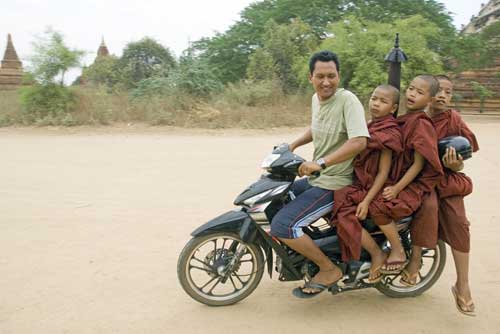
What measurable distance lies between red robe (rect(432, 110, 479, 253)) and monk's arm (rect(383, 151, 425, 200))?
0.84 ft

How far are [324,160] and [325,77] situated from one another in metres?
0.56

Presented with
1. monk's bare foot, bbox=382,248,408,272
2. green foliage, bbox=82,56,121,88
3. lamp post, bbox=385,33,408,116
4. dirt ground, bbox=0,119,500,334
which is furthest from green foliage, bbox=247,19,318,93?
monk's bare foot, bbox=382,248,408,272

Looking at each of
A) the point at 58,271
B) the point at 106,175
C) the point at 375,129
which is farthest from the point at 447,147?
the point at 106,175

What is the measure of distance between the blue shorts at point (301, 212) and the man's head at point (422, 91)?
2.63ft

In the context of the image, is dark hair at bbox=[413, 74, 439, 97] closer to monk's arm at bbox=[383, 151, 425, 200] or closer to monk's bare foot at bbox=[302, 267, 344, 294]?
monk's arm at bbox=[383, 151, 425, 200]

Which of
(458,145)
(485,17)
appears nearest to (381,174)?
(458,145)

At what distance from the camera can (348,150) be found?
275cm

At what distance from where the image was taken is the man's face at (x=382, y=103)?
9.25ft

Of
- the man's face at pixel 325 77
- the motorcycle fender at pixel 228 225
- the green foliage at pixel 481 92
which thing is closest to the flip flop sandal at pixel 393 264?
the motorcycle fender at pixel 228 225

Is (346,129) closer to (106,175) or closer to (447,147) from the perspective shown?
(447,147)

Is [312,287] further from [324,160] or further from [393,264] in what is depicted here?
[324,160]

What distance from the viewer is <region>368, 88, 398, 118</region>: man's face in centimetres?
282

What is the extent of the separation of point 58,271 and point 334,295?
2.32 m

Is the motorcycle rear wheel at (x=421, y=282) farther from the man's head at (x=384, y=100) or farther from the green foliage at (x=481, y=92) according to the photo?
the green foliage at (x=481, y=92)
